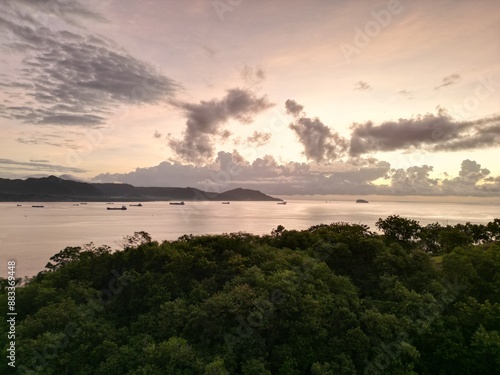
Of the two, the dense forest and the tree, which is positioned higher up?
the tree

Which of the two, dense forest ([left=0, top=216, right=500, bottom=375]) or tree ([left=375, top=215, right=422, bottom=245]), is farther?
tree ([left=375, top=215, right=422, bottom=245])

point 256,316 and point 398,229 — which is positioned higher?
point 398,229

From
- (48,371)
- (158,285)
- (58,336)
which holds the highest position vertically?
(158,285)

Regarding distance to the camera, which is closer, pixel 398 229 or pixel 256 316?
pixel 256 316

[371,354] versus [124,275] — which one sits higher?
[124,275]

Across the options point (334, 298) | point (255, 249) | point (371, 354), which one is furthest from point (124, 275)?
point (371, 354)

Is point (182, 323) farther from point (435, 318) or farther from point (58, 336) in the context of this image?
point (435, 318)

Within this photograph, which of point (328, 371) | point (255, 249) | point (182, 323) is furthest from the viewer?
point (255, 249)

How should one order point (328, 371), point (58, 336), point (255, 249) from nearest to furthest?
point (328, 371)
point (58, 336)
point (255, 249)
